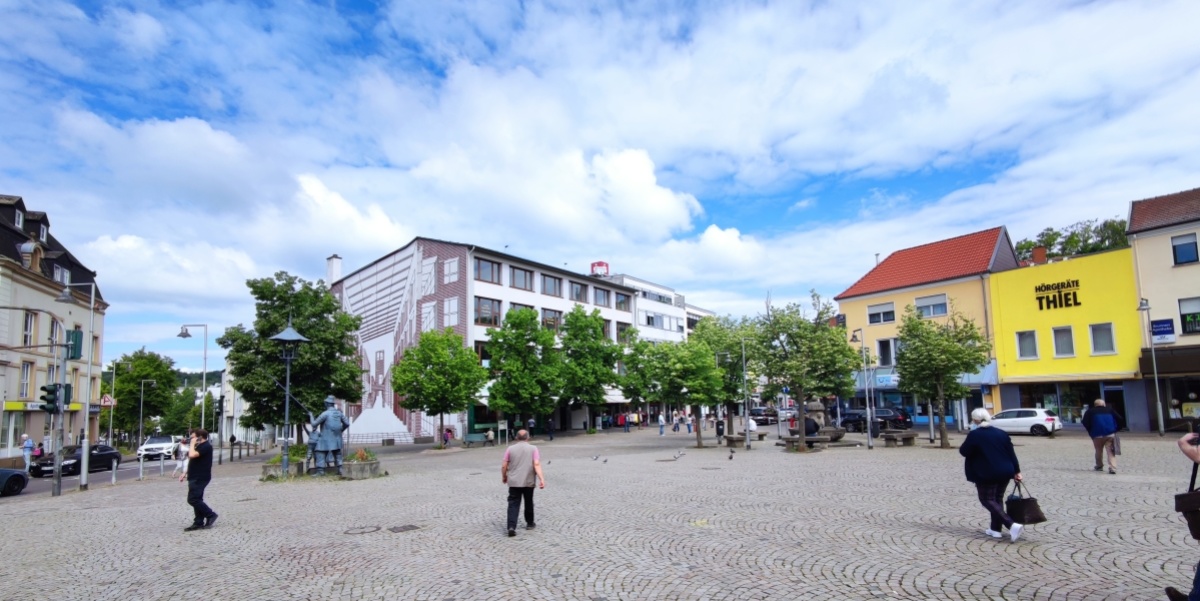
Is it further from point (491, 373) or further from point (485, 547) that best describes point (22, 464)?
point (485, 547)

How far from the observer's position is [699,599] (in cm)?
663

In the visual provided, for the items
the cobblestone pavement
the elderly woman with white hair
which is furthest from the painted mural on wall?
the elderly woman with white hair

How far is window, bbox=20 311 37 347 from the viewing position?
125 ft

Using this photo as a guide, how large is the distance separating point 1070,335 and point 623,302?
38.4m

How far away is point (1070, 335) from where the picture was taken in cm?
3650

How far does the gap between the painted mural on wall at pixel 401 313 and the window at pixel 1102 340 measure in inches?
1467

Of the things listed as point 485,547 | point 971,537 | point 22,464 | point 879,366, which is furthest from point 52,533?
point 879,366

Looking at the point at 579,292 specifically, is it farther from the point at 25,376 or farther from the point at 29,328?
the point at 25,376

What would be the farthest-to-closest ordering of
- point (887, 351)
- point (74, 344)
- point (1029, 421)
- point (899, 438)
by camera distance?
point (887, 351) < point (1029, 421) < point (899, 438) < point (74, 344)

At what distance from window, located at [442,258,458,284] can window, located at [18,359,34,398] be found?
24424mm

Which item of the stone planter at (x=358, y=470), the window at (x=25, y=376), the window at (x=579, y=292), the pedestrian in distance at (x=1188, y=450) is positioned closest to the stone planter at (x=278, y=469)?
the stone planter at (x=358, y=470)

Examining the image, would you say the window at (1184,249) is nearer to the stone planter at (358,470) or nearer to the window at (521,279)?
the stone planter at (358,470)

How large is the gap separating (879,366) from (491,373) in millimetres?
25119

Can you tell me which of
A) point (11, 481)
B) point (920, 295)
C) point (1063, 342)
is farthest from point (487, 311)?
point (1063, 342)
